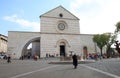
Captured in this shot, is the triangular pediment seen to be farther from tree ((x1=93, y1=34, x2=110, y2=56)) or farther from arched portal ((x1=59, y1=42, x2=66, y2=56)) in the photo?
tree ((x1=93, y1=34, x2=110, y2=56))

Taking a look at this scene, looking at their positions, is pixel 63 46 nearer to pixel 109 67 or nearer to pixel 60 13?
pixel 60 13

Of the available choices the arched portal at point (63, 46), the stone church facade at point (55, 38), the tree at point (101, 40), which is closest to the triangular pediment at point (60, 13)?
the stone church facade at point (55, 38)

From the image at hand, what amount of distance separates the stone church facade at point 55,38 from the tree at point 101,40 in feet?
5.00

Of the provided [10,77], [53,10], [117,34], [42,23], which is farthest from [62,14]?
[10,77]

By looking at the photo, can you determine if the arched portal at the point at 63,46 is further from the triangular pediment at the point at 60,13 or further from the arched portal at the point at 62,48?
the triangular pediment at the point at 60,13

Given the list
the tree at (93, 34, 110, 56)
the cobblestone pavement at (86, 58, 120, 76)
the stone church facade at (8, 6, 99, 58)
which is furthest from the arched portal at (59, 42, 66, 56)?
the cobblestone pavement at (86, 58, 120, 76)

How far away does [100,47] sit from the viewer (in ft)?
177

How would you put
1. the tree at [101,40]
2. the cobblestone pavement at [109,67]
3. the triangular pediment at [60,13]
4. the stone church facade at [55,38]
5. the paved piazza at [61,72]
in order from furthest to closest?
the tree at [101,40] < the triangular pediment at [60,13] < the stone church facade at [55,38] < the cobblestone pavement at [109,67] < the paved piazza at [61,72]

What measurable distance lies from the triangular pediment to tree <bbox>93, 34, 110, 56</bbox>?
8652 mm

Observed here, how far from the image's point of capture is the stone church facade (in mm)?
46344

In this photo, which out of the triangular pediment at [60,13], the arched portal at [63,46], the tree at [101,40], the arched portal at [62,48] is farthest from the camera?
the tree at [101,40]

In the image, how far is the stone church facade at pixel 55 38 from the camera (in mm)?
46344

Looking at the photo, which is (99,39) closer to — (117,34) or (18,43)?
(117,34)

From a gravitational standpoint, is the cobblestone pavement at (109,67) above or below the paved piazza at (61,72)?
above
